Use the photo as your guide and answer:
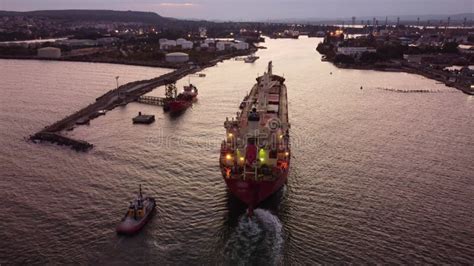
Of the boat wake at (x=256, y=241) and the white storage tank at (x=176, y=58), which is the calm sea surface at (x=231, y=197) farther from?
the white storage tank at (x=176, y=58)

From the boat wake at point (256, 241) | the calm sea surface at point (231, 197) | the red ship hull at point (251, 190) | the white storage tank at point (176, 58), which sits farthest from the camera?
the white storage tank at point (176, 58)

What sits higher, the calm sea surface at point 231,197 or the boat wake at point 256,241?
the calm sea surface at point 231,197

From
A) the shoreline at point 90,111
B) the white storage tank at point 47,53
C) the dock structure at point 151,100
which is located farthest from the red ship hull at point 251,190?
the white storage tank at point 47,53

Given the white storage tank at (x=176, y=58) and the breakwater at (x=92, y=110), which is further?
the white storage tank at (x=176, y=58)

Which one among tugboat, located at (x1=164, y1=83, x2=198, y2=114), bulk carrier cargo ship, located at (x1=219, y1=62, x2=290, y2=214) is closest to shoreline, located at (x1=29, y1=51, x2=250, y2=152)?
tugboat, located at (x1=164, y1=83, x2=198, y2=114)

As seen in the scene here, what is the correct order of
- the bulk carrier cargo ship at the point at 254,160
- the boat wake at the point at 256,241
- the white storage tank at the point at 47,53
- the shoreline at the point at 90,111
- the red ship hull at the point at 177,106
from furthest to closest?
the white storage tank at the point at 47,53 → the red ship hull at the point at 177,106 → the shoreline at the point at 90,111 → the bulk carrier cargo ship at the point at 254,160 → the boat wake at the point at 256,241

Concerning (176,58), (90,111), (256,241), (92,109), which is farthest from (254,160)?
(176,58)

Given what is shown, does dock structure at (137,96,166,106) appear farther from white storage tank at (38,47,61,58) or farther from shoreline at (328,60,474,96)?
white storage tank at (38,47,61,58)

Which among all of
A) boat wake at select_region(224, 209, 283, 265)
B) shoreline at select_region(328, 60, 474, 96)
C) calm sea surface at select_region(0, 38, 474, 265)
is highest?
shoreline at select_region(328, 60, 474, 96)
